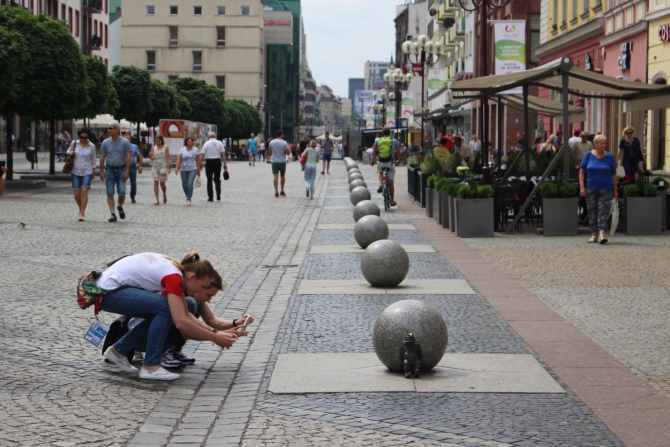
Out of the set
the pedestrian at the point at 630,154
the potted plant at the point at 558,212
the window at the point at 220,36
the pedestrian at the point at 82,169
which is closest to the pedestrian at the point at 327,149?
the pedestrian at the point at 630,154

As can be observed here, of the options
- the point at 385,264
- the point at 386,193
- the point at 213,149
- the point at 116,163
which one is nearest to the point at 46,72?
the point at 213,149

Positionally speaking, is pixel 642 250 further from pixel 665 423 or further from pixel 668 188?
pixel 665 423

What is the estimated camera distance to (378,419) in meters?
5.54

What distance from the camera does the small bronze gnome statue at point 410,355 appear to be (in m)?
6.46

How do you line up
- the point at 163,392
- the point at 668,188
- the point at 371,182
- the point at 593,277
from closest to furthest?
the point at 163,392 → the point at 593,277 → the point at 668,188 → the point at 371,182

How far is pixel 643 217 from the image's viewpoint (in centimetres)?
1659

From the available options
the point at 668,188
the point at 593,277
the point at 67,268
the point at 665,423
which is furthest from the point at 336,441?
the point at 668,188

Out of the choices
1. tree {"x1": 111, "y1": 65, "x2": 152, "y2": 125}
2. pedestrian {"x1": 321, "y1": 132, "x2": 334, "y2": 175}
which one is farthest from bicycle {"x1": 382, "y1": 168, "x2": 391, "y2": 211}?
tree {"x1": 111, "y1": 65, "x2": 152, "y2": 125}

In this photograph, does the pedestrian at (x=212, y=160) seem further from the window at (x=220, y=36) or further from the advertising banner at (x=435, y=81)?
the window at (x=220, y=36)

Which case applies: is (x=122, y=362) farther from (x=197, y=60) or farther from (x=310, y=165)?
(x=197, y=60)

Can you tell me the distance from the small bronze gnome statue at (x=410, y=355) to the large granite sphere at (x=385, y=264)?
3986 millimetres

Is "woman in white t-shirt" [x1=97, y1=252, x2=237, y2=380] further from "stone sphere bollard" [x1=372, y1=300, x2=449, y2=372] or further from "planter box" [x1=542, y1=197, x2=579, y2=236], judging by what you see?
"planter box" [x1=542, y1=197, x2=579, y2=236]

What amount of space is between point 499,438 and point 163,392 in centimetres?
216

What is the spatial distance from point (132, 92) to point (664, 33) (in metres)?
32.9
